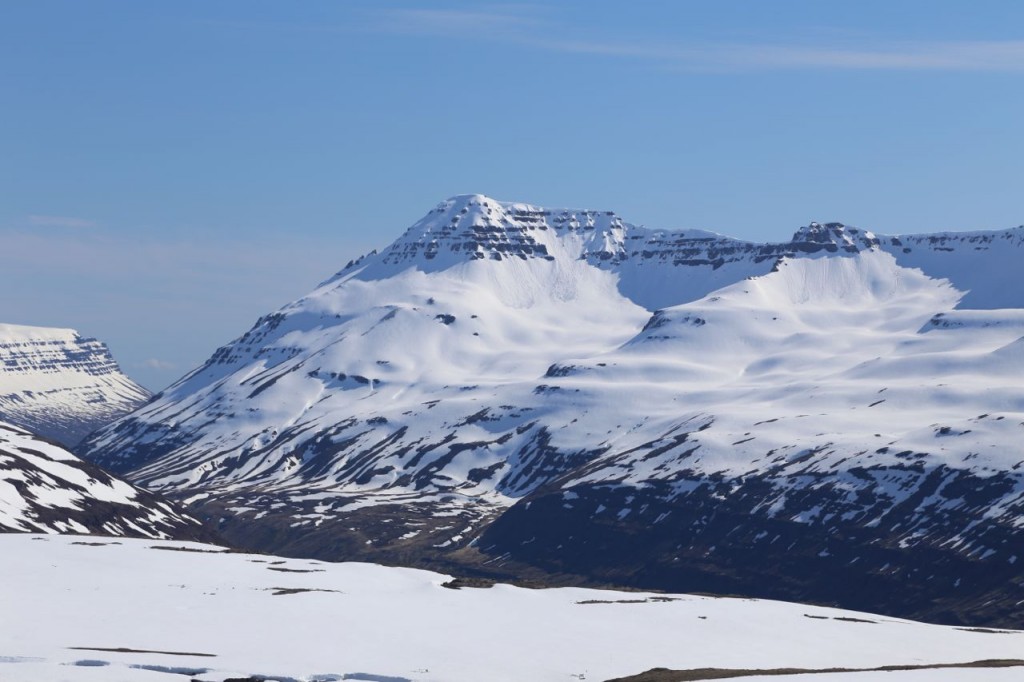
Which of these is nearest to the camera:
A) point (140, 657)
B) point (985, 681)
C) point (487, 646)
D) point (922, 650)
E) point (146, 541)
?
point (985, 681)

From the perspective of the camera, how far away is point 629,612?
399ft

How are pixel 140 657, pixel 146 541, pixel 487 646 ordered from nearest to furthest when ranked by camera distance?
pixel 140 657 → pixel 487 646 → pixel 146 541

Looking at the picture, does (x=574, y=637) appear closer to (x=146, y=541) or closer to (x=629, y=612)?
(x=629, y=612)

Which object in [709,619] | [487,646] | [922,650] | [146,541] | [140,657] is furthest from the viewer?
[146,541]

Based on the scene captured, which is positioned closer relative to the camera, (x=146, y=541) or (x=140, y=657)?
(x=140, y=657)

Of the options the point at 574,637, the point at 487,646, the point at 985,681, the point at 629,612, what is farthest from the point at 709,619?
the point at 985,681

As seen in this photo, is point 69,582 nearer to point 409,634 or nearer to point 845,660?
point 409,634

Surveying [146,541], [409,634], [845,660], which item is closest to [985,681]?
[845,660]

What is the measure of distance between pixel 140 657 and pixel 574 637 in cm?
3013

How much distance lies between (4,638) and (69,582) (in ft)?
76.3

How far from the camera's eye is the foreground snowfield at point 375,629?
92625mm

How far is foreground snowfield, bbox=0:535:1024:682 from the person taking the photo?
9262 centimetres

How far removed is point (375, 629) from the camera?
107m

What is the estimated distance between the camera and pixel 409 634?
106m
